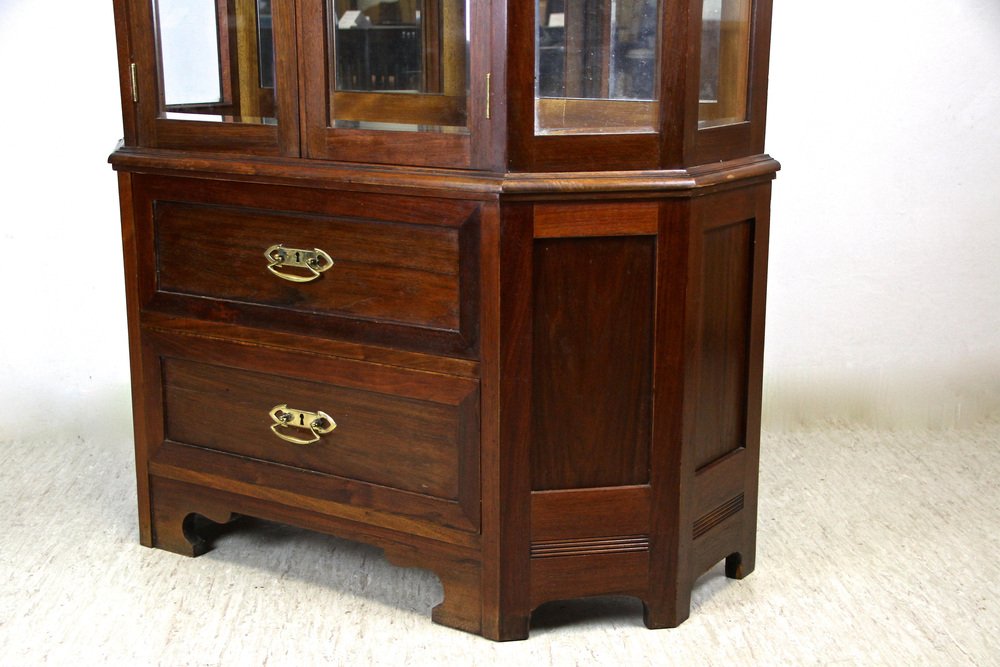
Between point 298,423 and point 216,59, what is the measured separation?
2.26ft

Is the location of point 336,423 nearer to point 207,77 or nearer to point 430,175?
point 430,175

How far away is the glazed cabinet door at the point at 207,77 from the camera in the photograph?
239 cm

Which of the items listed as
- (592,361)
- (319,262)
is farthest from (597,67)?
(319,262)

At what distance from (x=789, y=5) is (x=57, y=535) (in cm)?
208

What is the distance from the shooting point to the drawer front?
2338mm

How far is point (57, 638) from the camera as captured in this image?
2369mm

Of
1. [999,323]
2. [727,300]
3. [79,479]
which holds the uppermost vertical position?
[727,300]

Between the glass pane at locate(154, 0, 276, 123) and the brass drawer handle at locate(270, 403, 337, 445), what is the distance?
527 mm

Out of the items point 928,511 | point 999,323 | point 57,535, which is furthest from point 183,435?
point 999,323

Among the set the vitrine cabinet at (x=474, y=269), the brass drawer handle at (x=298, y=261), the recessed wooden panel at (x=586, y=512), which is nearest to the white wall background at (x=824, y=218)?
the vitrine cabinet at (x=474, y=269)

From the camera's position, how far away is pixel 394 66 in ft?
7.75

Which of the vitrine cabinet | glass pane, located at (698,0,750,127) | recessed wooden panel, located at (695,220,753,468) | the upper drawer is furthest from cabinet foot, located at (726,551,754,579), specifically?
glass pane, located at (698,0,750,127)

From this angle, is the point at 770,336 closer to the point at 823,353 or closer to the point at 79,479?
the point at 823,353

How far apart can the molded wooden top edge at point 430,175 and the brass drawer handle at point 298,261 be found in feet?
0.40
